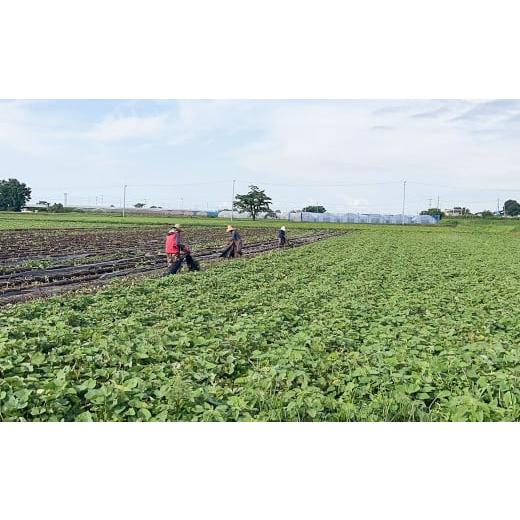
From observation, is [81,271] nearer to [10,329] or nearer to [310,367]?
[10,329]

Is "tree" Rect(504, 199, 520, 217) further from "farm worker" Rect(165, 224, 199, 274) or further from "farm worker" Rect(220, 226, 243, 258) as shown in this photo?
"farm worker" Rect(165, 224, 199, 274)

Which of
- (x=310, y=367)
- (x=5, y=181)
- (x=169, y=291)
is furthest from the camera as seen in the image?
(x=5, y=181)

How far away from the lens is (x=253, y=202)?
46.6 ft

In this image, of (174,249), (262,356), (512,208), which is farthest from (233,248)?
(512,208)

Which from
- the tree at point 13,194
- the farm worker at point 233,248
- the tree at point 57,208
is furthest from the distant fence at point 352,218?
the tree at point 13,194

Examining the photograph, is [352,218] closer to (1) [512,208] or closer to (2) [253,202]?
(1) [512,208]

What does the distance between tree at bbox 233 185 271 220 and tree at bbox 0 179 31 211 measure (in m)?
4.61

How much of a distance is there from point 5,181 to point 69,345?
6.72m

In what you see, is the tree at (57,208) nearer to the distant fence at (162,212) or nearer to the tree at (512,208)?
the distant fence at (162,212)

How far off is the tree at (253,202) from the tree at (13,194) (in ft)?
15.1

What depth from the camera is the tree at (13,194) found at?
436 inches

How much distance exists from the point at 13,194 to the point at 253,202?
552cm

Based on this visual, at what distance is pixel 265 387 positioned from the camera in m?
4.53

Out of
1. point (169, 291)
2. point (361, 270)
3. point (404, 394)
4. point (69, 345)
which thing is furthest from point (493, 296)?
point (69, 345)
